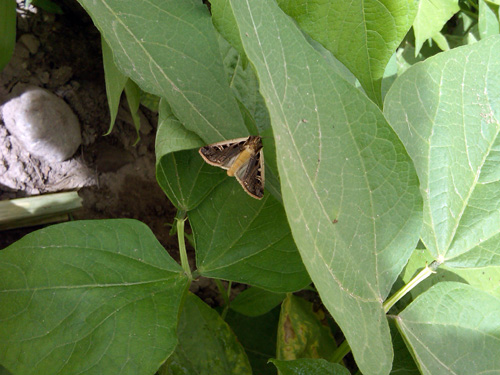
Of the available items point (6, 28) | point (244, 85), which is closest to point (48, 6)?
point (6, 28)

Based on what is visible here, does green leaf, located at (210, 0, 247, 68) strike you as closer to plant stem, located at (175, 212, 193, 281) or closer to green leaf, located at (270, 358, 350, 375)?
plant stem, located at (175, 212, 193, 281)

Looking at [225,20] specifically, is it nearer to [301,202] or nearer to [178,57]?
[178,57]

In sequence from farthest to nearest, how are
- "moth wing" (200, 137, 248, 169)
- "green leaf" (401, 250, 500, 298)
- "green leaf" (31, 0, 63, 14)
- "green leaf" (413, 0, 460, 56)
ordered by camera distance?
1. "green leaf" (31, 0, 63, 14)
2. "green leaf" (413, 0, 460, 56)
3. "green leaf" (401, 250, 500, 298)
4. "moth wing" (200, 137, 248, 169)

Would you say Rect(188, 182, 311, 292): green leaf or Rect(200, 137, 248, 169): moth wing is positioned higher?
Rect(200, 137, 248, 169): moth wing

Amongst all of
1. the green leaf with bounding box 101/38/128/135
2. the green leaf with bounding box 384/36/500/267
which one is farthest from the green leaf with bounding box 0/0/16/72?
the green leaf with bounding box 384/36/500/267

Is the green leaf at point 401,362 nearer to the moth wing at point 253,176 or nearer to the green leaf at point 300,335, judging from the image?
the green leaf at point 300,335

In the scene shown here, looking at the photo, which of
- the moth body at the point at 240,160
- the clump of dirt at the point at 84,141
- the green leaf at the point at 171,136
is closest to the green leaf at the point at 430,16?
the moth body at the point at 240,160

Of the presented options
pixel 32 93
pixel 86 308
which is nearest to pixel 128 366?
pixel 86 308
